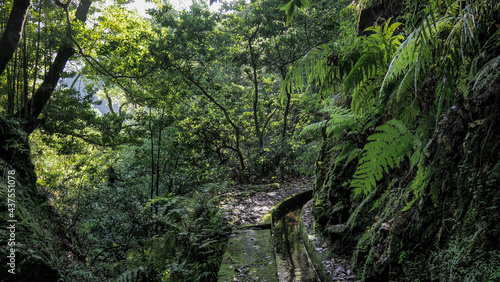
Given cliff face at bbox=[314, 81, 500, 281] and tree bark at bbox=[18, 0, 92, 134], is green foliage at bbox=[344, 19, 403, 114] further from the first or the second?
tree bark at bbox=[18, 0, 92, 134]

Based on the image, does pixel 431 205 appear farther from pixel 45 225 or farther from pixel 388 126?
pixel 45 225

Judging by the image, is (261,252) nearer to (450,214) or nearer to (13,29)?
(450,214)

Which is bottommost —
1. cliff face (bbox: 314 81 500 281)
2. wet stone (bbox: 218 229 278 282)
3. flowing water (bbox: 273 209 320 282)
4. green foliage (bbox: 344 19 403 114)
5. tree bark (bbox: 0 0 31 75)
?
flowing water (bbox: 273 209 320 282)

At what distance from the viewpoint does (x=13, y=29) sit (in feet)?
13.6

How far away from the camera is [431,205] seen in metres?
2.03

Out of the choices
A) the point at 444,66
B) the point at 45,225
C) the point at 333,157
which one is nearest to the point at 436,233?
the point at 444,66

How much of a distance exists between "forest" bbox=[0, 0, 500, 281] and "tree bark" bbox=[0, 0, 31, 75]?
0.05ft

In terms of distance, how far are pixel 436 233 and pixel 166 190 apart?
31.8ft

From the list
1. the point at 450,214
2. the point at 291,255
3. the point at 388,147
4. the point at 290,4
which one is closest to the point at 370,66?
the point at 388,147

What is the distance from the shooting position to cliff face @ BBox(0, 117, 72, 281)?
3033 millimetres

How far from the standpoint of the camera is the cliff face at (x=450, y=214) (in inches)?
59.9

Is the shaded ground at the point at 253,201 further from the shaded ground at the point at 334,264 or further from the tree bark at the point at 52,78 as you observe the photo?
the tree bark at the point at 52,78

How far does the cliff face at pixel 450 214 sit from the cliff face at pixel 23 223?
11.9ft

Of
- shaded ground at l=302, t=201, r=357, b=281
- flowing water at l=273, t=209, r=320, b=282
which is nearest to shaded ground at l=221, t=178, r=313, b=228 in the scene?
flowing water at l=273, t=209, r=320, b=282
